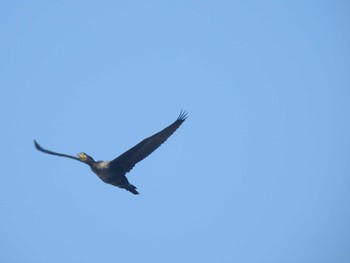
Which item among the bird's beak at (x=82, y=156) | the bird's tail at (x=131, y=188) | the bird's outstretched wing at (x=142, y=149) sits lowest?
the bird's beak at (x=82, y=156)

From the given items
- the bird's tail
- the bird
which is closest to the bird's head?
Result: the bird

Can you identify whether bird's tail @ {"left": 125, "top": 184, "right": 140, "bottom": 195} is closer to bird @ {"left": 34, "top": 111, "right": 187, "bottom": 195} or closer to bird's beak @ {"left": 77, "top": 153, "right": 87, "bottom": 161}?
bird @ {"left": 34, "top": 111, "right": 187, "bottom": 195}

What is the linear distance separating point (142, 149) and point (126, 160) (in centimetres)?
68

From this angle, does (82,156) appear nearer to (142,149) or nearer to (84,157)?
(84,157)

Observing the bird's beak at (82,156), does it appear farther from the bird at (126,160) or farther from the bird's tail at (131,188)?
the bird's tail at (131,188)

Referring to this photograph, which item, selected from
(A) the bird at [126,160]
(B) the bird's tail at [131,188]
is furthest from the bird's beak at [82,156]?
(B) the bird's tail at [131,188]

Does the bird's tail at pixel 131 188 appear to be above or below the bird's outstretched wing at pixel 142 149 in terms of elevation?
below

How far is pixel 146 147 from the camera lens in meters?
23.1

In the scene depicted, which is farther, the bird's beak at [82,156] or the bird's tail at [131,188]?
the bird's tail at [131,188]

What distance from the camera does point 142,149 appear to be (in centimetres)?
2314

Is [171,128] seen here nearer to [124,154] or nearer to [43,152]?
[124,154]

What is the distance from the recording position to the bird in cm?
2261

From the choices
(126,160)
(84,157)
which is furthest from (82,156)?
(126,160)

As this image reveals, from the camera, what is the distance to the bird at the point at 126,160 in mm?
22609
